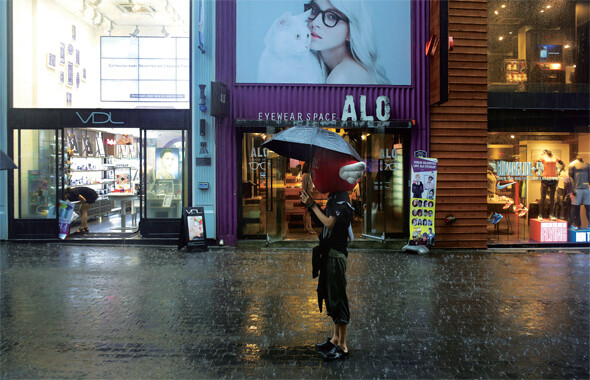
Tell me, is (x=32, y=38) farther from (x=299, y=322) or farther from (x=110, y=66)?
(x=299, y=322)

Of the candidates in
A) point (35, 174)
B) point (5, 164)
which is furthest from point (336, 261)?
point (35, 174)

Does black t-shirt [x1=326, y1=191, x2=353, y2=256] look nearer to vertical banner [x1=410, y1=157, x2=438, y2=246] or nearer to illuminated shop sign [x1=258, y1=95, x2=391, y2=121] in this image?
vertical banner [x1=410, y1=157, x2=438, y2=246]

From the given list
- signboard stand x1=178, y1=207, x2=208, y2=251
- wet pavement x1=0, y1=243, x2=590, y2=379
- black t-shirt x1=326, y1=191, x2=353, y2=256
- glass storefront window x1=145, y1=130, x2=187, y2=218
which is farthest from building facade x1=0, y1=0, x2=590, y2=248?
black t-shirt x1=326, y1=191, x2=353, y2=256

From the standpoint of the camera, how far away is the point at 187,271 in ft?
30.2

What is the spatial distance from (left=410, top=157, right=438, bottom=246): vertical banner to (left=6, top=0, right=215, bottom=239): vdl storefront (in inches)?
228

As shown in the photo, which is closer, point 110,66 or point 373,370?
point 373,370

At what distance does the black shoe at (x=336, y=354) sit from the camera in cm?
497

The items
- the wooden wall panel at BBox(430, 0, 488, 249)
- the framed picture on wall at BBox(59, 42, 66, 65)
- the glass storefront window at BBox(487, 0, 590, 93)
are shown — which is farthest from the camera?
the framed picture on wall at BBox(59, 42, 66, 65)

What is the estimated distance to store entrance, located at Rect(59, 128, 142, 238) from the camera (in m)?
13.3

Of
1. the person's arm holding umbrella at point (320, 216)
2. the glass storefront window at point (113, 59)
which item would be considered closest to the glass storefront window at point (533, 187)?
the person's arm holding umbrella at point (320, 216)

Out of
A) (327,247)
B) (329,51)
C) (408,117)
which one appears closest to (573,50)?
(408,117)

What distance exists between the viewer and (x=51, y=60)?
12.6 meters

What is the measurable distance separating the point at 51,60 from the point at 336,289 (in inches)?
450

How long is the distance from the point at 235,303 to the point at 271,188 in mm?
5406
